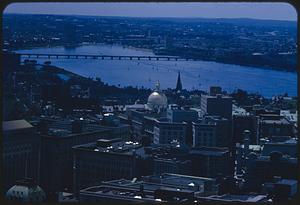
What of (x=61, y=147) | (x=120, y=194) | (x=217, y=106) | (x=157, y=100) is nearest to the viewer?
(x=120, y=194)

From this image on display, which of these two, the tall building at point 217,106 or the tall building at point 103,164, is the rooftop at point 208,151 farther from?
the tall building at point 217,106

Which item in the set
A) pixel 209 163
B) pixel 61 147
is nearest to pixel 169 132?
pixel 209 163

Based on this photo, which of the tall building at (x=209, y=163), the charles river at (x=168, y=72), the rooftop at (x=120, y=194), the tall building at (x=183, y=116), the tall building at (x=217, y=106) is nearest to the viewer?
the rooftop at (x=120, y=194)

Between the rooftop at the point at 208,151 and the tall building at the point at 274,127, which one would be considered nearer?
the rooftop at the point at 208,151

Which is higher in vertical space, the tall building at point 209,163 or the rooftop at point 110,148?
the rooftop at point 110,148

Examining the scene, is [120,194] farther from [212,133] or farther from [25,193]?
[212,133]

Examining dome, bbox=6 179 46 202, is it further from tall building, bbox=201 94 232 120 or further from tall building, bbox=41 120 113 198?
tall building, bbox=201 94 232 120

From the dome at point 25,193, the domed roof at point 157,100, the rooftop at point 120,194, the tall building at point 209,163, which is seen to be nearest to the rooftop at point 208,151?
the tall building at point 209,163
